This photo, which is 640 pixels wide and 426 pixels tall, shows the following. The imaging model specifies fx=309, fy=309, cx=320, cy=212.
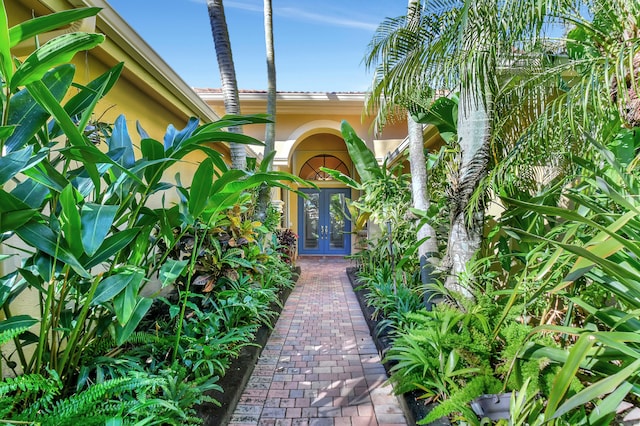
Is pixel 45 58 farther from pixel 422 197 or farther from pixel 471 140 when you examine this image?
pixel 422 197

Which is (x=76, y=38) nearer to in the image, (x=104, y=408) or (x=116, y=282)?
(x=116, y=282)

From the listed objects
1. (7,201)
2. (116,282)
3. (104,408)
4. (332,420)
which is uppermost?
(7,201)

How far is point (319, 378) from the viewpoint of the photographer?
10.6ft

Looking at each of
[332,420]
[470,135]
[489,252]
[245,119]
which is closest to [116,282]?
[245,119]

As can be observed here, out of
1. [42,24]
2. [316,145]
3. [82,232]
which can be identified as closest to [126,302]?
[82,232]

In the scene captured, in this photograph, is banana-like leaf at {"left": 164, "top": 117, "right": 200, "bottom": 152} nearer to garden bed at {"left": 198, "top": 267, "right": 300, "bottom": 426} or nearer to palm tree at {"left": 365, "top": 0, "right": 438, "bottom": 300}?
garden bed at {"left": 198, "top": 267, "right": 300, "bottom": 426}

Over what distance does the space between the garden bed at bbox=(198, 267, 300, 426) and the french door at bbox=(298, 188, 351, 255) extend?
9050mm

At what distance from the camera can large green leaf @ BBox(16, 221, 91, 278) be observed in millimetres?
1368

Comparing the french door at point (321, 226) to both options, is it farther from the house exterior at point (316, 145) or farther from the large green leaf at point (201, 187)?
the large green leaf at point (201, 187)

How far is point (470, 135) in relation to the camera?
9.73 ft

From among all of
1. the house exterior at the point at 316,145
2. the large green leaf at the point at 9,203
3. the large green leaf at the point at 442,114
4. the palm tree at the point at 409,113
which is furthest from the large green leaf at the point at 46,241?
the house exterior at the point at 316,145

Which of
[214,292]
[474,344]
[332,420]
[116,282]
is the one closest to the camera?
[116,282]

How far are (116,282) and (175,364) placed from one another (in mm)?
1163

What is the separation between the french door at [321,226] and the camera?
13102 millimetres
